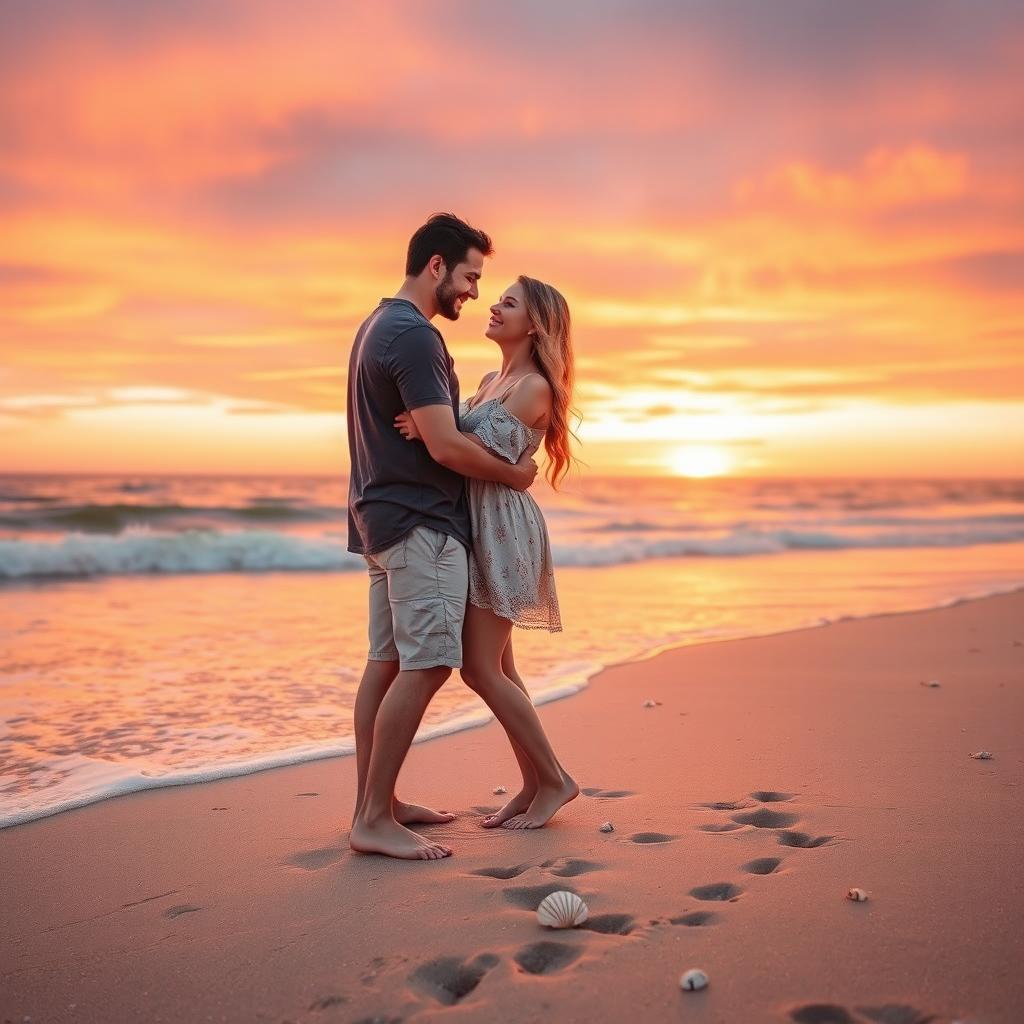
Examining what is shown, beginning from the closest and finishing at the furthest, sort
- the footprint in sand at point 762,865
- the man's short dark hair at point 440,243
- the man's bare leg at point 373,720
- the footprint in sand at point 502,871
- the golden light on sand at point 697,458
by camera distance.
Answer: the footprint in sand at point 762,865, the footprint in sand at point 502,871, the man's short dark hair at point 440,243, the man's bare leg at point 373,720, the golden light on sand at point 697,458

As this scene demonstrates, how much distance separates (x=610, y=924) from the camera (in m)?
2.64

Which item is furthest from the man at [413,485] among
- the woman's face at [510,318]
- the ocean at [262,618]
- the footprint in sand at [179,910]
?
the ocean at [262,618]

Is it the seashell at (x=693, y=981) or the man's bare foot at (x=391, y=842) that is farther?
the man's bare foot at (x=391, y=842)

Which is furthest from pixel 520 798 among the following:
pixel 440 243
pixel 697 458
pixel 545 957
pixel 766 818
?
pixel 697 458

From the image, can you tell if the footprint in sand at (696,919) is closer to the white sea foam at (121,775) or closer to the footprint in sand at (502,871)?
the footprint in sand at (502,871)

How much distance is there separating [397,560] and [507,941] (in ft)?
4.39

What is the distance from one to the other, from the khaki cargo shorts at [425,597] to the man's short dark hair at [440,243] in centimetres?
97

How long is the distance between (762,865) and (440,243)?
2.38m

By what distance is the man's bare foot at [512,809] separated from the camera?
12.0 ft

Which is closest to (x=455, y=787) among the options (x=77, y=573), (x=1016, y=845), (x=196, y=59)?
(x=1016, y=845)

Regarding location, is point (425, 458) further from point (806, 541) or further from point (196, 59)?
point (806, 541)

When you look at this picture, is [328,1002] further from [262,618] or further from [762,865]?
[262,618]

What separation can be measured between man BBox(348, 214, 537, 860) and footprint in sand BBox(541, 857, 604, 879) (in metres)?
0.40

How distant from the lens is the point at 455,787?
420 cm
